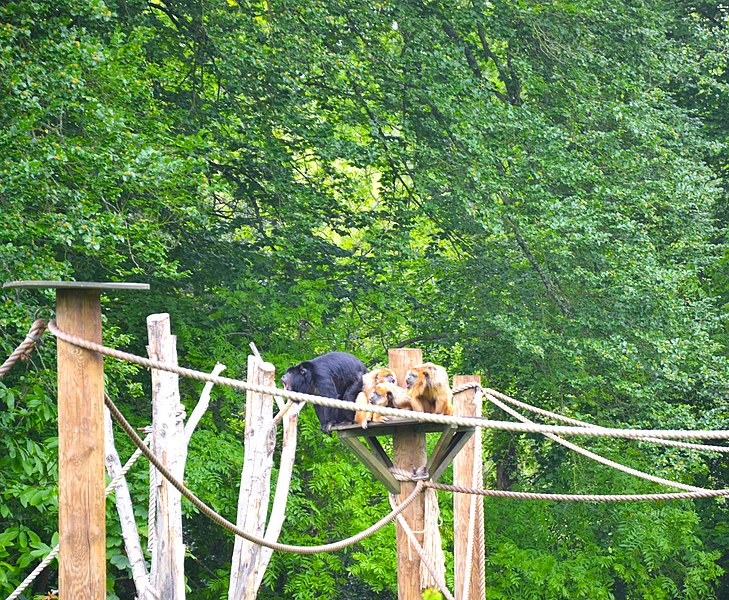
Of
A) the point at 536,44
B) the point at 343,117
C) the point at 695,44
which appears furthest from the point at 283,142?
the point at 695,44

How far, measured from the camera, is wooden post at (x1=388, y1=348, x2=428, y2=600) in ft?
15.4

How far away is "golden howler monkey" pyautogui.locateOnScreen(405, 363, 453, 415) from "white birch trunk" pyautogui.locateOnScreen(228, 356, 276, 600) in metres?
1.31

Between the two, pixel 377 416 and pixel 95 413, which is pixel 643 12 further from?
pixel 95 413

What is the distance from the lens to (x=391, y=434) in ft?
15.4

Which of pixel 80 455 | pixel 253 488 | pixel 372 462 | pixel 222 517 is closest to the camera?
pixel 80 455

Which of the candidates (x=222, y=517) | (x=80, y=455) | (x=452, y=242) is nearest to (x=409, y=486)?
(x=222, y=517)

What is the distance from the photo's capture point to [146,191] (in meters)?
8.34

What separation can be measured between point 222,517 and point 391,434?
1044 millimetres

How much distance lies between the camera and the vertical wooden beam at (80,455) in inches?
96.4

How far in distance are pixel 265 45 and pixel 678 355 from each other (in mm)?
5461

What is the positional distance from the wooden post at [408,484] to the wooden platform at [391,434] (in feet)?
0.19

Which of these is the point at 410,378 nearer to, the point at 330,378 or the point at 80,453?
the point at 330,378

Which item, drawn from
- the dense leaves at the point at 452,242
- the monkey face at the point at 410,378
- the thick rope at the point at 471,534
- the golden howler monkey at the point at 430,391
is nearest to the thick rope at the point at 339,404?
the golden howler monkey at the point at 430,391

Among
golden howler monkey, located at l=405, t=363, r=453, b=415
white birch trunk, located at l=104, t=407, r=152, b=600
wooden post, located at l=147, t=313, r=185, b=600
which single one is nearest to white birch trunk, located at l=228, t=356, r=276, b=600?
wooden post, located at l=147, t=313, r=185, b=600
